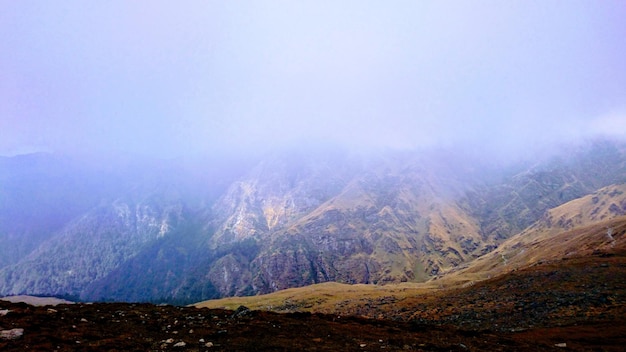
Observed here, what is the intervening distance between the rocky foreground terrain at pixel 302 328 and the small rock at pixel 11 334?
0.06 metres

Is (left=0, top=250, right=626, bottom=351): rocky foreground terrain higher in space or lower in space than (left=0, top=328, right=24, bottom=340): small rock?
lower

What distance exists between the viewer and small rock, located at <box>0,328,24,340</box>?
78.9 ft

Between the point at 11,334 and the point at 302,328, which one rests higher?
the point at 11,334

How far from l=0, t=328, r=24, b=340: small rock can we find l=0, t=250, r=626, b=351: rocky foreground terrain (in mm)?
55

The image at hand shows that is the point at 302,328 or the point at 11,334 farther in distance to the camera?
the point at 302,328

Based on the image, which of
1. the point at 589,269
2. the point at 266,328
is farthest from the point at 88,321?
the point at 589,269

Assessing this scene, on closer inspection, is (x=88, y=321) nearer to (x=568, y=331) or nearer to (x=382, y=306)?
(x=568, y=331)

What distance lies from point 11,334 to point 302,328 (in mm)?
22936

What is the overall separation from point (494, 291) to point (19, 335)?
3400 inches

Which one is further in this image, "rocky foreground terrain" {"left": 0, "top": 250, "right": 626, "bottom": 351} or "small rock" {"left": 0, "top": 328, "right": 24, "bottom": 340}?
"rocky foreground terrain" {"left": 0, "top": 250, "right": 626, "bottom": 351}

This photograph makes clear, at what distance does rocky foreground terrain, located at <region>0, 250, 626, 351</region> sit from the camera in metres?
25.8

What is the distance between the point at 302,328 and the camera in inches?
1355

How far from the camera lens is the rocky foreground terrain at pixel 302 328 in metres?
25.8

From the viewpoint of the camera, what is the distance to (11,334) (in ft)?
80.2
